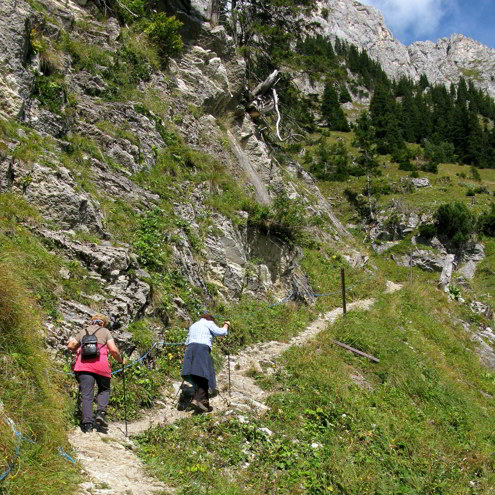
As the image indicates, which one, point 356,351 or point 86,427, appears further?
point 356,351

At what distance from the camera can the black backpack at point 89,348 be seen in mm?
5805

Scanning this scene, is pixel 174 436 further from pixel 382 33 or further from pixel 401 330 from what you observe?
pixel 382 33

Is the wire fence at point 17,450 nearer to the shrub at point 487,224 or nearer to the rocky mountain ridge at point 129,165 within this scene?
the rocky mountain ridge at point 129,165

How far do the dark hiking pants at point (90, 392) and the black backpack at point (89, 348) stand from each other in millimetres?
217

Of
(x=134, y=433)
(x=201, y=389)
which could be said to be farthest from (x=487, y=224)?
(x=134, y=433)

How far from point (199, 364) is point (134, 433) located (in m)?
1.43

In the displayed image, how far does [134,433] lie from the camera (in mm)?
6016

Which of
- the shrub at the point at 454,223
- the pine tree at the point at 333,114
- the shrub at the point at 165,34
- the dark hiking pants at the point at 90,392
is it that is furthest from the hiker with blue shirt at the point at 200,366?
the pine tree at the point at 333,114

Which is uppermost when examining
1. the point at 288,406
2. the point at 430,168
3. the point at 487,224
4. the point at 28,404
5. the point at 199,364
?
the point at 430,168

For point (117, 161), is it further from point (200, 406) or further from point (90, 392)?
point (90, 392)

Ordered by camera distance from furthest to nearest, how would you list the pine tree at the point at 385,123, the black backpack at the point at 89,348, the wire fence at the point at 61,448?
1. the pine tree at the point at 385,123
2. the black backpack at the point at 89,348
3. the wire fence at the point at 61,448

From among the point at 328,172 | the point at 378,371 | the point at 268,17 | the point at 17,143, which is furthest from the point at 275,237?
the point at 328,172

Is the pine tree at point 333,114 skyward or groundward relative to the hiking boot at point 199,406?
skyward

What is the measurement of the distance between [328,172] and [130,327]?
4158 cm
